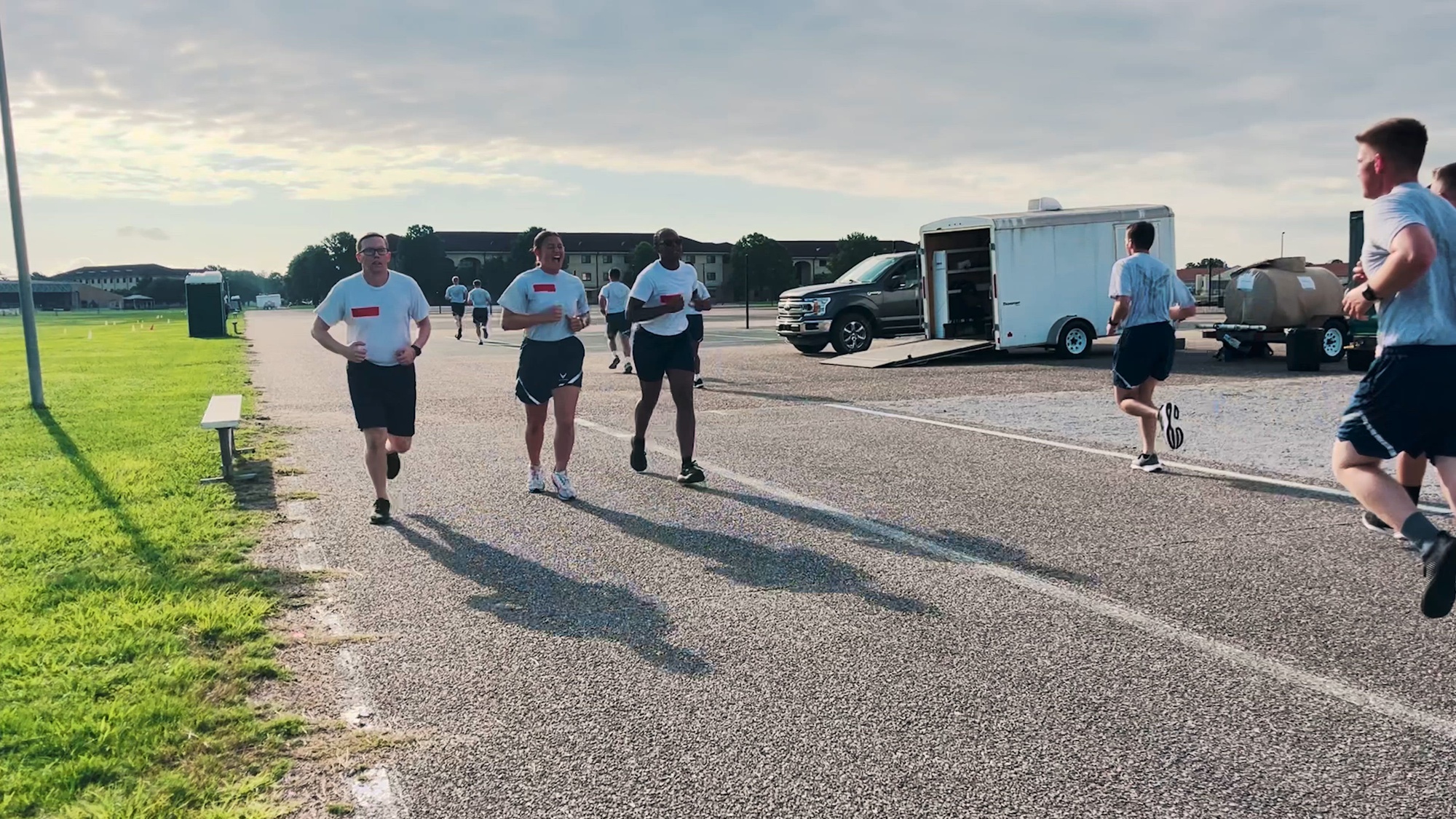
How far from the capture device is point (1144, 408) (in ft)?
27.2

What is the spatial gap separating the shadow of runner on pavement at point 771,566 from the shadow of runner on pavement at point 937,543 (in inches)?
17.6

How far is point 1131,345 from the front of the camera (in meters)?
8.47

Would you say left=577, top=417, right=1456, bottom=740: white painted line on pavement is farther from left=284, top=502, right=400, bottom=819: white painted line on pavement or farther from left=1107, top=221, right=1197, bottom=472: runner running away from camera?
left=1107, top=221, right=1197, bottom=472: runner running away from camera

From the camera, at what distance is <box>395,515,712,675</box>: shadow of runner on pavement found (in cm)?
427

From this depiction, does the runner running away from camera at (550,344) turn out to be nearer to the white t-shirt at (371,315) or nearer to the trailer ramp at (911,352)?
the white t-shirt at (371,315)

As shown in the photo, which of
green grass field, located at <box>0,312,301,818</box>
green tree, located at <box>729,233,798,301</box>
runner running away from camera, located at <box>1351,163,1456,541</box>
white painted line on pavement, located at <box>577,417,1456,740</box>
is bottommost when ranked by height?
white painted line on pavement, located at <box>577,417,1456,740</box>

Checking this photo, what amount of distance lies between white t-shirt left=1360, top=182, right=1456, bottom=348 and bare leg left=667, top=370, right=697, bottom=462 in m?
4.64

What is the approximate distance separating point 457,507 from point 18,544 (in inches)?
95.8

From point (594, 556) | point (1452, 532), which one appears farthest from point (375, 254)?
point (1452, 532)

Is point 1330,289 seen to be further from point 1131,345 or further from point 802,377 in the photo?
point 1131,345

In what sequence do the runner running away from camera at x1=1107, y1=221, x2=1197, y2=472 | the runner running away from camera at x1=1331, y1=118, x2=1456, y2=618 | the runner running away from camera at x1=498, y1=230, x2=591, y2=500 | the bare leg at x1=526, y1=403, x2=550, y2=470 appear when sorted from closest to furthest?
the runner running away from camera at x1=1331, y1=118, x2=1456, y2=618 < the runner running away from camera at x1=498, y1=230, x2=591, y2=500 < the bare leg at x1=526, y1=403, x2=550, y2=470 < the runner running away from camera at x1=1107, y1=221, x2=1197, y2=472

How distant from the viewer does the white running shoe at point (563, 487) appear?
24.3ft

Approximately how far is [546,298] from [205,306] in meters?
36.9

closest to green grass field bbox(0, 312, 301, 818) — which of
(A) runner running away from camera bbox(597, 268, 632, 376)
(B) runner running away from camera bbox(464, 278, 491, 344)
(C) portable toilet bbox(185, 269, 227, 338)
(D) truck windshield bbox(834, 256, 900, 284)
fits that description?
(A) runner running away from camera bbox(597, 268, 632, 376)
